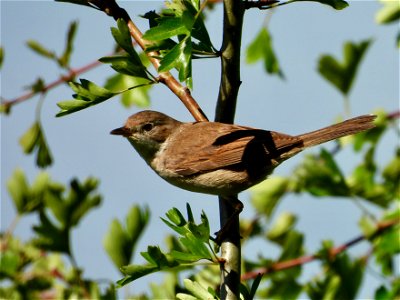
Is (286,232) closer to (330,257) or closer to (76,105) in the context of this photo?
(330,257)

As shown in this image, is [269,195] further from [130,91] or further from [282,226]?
[130,91]

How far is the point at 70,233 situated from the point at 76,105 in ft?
4.34

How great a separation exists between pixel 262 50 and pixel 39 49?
142 cm

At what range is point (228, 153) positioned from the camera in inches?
159

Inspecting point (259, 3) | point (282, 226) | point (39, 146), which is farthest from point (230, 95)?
point (39, 146)

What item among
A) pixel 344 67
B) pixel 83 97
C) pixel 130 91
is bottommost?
pixel 344 67

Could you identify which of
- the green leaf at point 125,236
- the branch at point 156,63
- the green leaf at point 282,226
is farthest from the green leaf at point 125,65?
the green leaf at point 282,226

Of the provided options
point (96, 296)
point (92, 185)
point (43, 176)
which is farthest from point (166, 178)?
point (96, 296)

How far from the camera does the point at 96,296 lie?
3.37 meters

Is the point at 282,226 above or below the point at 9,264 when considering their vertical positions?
below

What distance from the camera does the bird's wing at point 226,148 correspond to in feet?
12.3

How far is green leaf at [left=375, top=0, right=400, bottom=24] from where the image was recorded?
445 cm

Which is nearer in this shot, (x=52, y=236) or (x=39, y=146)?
(x=52, y=236)

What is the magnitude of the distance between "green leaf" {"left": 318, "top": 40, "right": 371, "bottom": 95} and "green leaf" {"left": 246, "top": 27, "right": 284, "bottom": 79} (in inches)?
13.9
